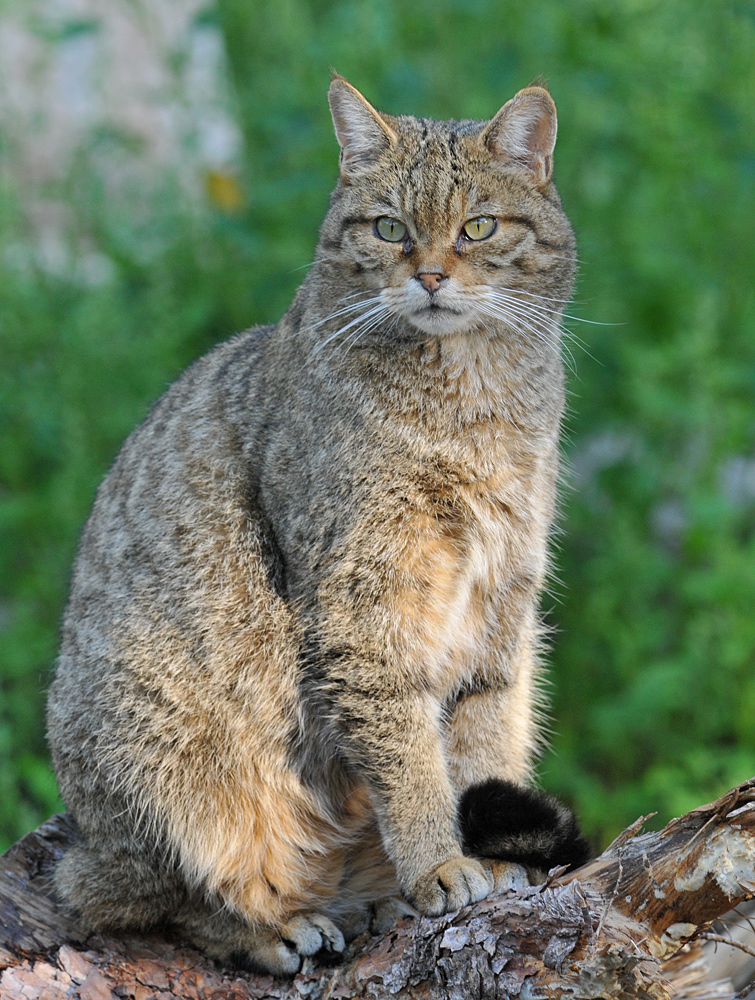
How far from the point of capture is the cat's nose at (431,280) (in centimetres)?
268

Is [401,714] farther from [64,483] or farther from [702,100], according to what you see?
[702,100]

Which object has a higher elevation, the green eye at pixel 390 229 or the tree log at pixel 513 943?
the green eye at pixel 390 229

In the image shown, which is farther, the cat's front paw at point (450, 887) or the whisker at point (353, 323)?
the whisker at point (353, 323)

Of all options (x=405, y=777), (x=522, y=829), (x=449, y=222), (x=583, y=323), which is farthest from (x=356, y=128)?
(x=583, y=323)

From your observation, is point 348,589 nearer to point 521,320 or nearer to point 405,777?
point 405,777

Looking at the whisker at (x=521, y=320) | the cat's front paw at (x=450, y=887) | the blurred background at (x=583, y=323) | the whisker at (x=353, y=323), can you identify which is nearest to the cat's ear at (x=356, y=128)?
the whisker at (x=353, y=323)

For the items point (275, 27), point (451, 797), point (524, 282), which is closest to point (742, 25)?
point (275, 27)

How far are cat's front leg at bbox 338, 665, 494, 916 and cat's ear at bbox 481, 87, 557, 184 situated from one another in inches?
55.4

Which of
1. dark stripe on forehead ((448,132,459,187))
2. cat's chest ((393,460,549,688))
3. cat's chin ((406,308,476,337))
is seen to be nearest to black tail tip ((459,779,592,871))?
cat's chest ((393,460,549,688))

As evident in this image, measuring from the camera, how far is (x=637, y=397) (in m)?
4.69

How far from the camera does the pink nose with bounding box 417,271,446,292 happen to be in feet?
8.78

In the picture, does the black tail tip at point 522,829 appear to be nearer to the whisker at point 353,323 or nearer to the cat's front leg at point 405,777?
the cat's front leg at point 405,777

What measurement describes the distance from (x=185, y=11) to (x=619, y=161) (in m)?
3.67

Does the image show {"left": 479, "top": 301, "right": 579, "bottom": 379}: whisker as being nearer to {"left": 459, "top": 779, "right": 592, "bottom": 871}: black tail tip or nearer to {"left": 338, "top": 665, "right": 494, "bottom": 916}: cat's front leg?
{"left": 338, "top": 665, "right": 494, "bottom": 916}: cat's front leg
